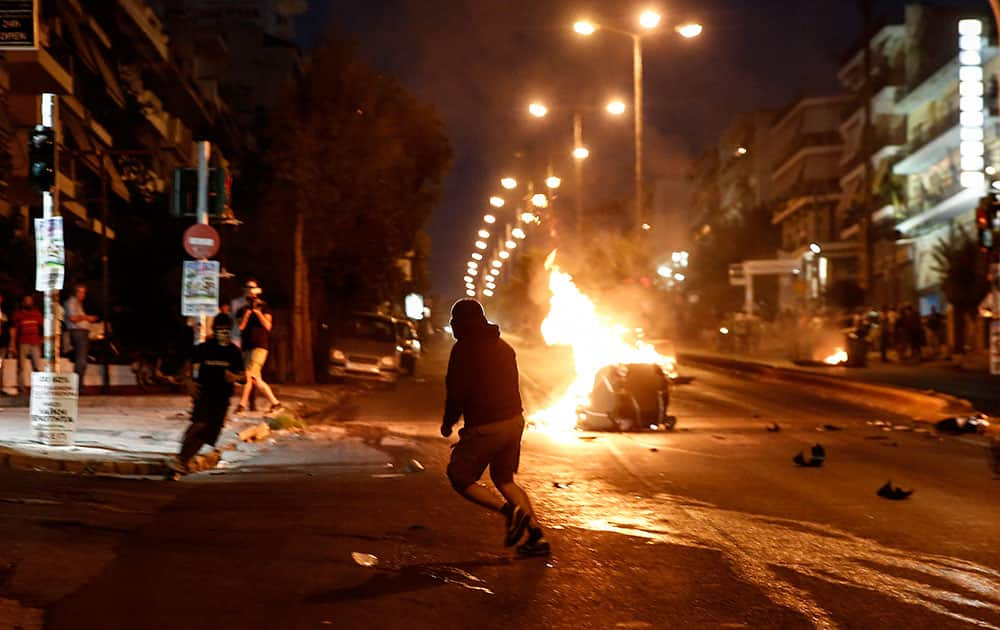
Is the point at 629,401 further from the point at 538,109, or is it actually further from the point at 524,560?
the point at 538,109

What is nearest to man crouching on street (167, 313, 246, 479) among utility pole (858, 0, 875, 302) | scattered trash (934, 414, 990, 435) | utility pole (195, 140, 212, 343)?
utility pole (195, 140, 212, 343)

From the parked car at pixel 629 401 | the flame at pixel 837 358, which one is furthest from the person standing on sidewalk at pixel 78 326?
the flame at pixel 837 358

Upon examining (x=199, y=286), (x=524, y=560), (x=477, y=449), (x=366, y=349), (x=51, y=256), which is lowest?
(x=524, y=560)

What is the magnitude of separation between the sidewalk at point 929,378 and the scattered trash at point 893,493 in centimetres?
1042

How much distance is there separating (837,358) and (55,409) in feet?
105

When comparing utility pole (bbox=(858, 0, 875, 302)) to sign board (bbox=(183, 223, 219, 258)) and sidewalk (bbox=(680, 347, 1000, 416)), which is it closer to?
sidewalk (bbox=(680, 347, 1000, 416))

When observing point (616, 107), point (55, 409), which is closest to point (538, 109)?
point (616, 107)

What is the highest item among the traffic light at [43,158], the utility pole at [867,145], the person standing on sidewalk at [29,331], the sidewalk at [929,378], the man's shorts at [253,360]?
the utility pole at [867,145]

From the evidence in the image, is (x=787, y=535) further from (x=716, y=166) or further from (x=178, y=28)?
(x=716, y=166)

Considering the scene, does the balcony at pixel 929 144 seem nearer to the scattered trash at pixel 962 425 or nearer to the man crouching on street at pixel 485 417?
the scattered trash at pixel 962 425

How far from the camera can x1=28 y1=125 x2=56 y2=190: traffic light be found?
13.2 m

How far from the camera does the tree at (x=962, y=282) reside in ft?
122

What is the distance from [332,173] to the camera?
25984 mm

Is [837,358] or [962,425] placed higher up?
[837,358]
